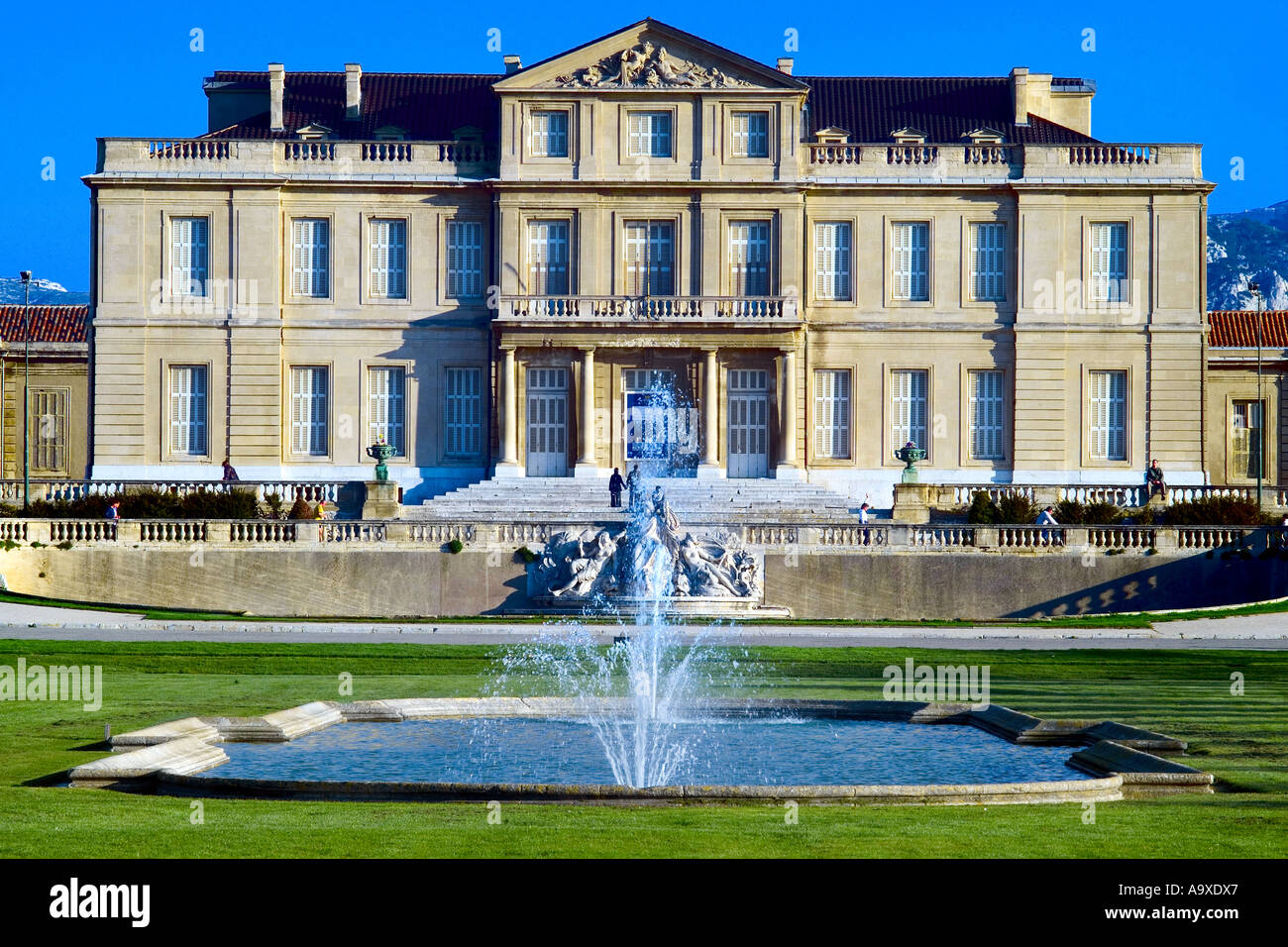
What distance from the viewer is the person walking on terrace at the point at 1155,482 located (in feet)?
150

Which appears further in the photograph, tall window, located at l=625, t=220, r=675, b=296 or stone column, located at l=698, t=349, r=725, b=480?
tall window, located at l=625, t=220, r=675, b=296

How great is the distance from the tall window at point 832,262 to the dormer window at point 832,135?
11.4 ft

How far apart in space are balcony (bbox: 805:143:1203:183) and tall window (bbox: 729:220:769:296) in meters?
2.41

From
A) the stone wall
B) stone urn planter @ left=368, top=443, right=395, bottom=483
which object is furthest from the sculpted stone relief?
stone urn planter @ left=368, top=443, right=395, bottom=483

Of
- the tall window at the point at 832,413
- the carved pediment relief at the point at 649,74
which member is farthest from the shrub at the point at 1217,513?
the carved pediment relief at the point at 649,74

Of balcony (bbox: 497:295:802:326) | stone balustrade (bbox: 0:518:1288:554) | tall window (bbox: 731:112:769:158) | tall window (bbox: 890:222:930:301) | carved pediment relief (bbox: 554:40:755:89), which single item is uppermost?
carved pediment relief (bbox: 554:40:755:89)

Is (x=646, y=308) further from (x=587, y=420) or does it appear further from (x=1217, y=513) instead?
(x=1217, y=513)

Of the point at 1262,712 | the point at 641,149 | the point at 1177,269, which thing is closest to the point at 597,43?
the point at 641,149

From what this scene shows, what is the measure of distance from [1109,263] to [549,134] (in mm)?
16940

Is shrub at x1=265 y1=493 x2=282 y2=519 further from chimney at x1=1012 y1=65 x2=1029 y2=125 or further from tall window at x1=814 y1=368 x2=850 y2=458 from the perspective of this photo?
chimney at x1=1012 y1=65 x2=1029 y2=125

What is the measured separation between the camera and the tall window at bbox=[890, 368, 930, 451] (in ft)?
176

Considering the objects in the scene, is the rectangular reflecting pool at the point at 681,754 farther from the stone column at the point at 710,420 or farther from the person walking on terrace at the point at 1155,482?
the stone column at the point at 710,420

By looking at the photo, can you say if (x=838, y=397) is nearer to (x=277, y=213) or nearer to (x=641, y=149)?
(x=641, y=149)

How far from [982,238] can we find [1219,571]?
1560cm
